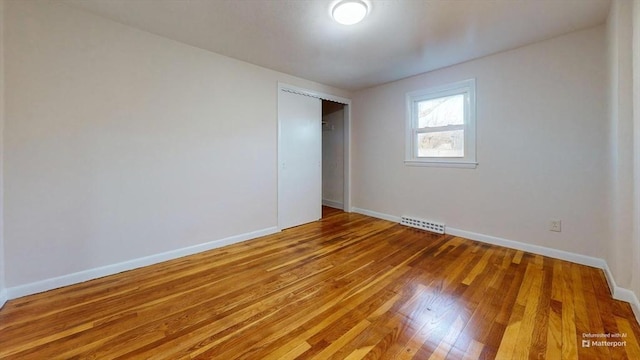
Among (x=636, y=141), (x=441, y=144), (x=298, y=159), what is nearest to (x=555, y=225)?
(x=636, y=141)

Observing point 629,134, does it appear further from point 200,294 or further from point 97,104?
point 97,104

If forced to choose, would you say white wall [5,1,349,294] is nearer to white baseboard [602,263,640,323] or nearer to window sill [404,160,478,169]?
window sill [404,160,478,169]

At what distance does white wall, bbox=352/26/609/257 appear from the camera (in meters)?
2.42

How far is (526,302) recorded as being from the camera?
1829 millimetres

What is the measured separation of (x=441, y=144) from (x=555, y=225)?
5.13ft

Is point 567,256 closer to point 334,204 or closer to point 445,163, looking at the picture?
point 445,163

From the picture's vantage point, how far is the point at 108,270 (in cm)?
228

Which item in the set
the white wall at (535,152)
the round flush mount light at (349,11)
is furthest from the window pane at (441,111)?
the round flush mount light at (349,11)

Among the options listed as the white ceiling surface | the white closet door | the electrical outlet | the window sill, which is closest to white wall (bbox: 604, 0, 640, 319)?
the white ceiling surface

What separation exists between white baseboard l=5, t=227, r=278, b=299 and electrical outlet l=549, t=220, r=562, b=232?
356 cm

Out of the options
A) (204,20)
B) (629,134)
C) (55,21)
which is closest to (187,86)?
(204,20)

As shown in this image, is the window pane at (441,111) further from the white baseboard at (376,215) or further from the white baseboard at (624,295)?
the white baseboard at (624,295)

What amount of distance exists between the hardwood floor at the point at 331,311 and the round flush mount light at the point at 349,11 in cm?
227

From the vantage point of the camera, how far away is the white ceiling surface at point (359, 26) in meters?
2.04
